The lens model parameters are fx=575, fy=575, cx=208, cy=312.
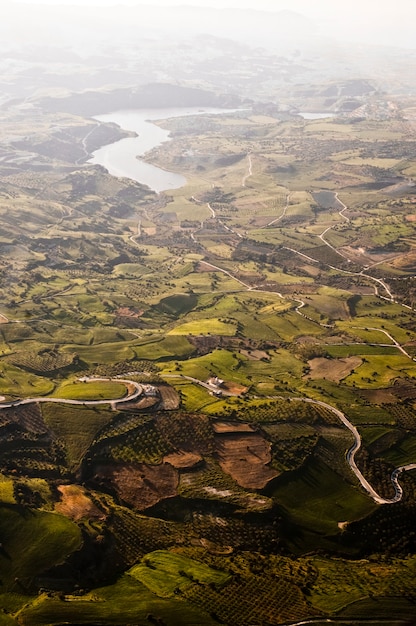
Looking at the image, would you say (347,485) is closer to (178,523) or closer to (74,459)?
(178,523)

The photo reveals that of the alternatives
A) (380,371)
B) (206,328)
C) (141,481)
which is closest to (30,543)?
(141,481)

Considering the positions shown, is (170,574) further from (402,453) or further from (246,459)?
(402,453)

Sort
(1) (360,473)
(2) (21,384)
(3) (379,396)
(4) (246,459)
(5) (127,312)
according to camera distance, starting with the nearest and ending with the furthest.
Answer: (1) (360,473) < (4) (246,459) < (2) (21,384) < (3) (379,396) < (5) (127,312)

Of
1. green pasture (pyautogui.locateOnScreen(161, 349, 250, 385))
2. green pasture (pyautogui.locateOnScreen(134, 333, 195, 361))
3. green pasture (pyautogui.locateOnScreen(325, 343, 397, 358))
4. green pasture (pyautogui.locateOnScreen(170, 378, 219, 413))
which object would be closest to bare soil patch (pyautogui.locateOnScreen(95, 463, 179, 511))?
green pasture (pyautogui.locateOnScreen(170, 378, 219, 413))

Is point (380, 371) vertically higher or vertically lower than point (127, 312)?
higher

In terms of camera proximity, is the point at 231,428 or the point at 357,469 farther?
the point at 231,428

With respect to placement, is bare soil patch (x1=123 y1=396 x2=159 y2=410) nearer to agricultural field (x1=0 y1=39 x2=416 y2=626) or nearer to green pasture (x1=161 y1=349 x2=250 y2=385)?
agricultural field (x1=0 y1=39 x2=416 y2=626)
